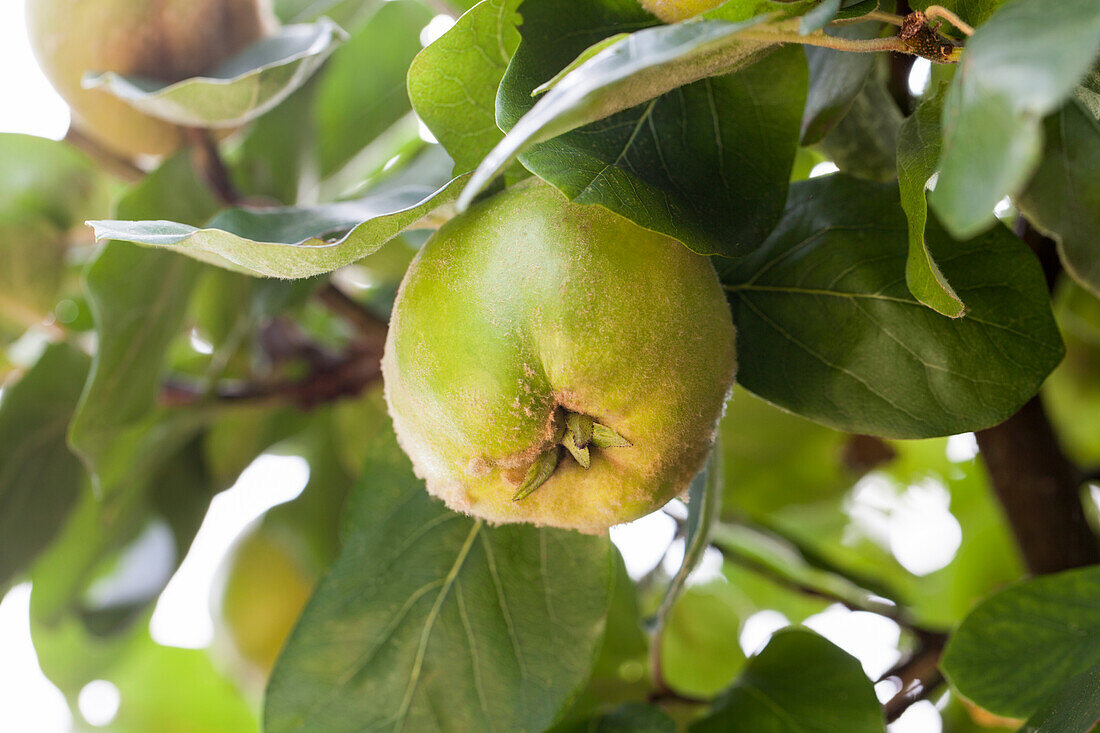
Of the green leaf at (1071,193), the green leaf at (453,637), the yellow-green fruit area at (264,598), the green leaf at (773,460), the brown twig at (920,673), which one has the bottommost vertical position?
the yellow-green fruit area at (264,598)

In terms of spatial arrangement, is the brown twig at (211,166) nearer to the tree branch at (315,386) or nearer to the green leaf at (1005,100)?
the tree branch at (315,386)

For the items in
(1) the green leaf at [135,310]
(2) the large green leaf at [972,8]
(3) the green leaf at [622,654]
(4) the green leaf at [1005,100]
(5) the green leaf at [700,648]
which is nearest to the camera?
(4) the green leaf at [1005,100]

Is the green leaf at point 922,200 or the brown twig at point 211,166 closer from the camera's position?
the green leaf at point 922,200

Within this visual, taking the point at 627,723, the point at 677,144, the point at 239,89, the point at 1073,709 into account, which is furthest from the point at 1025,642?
the point at 239,89

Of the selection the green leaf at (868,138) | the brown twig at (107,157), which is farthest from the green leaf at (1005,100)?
the brown twig at (107,157)

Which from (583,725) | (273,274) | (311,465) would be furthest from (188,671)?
(273,274)

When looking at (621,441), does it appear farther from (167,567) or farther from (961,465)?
(961,465)

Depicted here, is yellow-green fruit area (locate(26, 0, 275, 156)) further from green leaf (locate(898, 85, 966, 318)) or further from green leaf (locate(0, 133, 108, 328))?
green leaf (locate(898, 85, 966, 318))

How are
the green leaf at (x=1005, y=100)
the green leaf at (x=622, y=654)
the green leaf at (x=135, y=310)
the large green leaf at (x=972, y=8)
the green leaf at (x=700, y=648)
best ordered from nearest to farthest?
the green leaf at (x=1005, y=100)
the large green leaf at (x=972, y=8)
the green leaf at (x=135, y=310)
the green leaf at (x=622, y=654)
the green leaf at (x=700, y=648)
